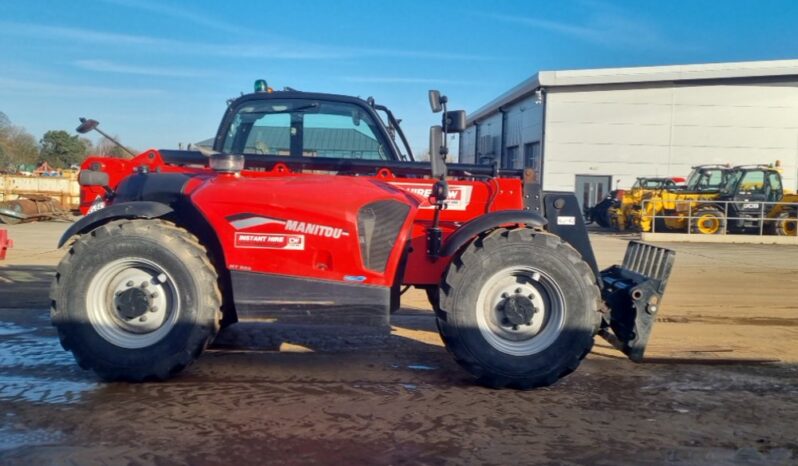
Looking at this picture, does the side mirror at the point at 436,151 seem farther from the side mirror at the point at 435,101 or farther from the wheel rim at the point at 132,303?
the wheel rim at the point at 132,303

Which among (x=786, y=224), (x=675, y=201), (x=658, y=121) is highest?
(x=658, y=121)

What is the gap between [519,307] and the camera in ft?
16.4

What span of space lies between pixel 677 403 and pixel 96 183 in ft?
14.7

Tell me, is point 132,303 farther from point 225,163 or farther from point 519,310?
point 519,310

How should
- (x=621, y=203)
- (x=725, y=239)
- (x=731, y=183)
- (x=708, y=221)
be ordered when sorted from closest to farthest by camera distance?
1. (x=725, y=239)
2. (x=708, y=221)
3. (x=731, y=183)
4. (x=621, y=203)

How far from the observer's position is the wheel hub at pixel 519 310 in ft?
16.4

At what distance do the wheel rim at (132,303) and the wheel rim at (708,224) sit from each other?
21411 millimetres

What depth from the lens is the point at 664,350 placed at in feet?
21.2

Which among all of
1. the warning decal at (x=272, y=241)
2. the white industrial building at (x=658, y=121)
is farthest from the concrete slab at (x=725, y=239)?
the warning decal at (x=272, y=241)

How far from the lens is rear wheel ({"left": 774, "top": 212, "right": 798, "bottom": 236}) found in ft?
75.0

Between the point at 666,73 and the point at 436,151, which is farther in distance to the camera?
the point at 666,73

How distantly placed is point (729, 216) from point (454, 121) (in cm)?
2132

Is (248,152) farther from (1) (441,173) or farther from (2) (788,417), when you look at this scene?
(2) (788,417)

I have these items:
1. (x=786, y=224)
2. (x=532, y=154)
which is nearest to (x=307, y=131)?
(x=786, y=224)
